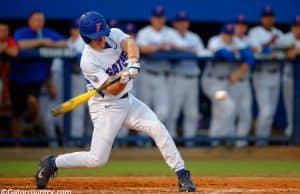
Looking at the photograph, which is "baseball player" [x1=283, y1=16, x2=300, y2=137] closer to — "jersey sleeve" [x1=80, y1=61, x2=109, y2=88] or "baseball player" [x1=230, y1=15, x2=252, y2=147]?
"baseball player" [x1=230, y1=15, x2=252, y2=147]

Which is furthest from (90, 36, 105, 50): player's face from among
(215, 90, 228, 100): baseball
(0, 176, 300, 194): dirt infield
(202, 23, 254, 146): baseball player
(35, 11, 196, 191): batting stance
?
(202, 23, 254, 146): baseball player

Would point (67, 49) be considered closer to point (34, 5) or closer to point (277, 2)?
point (34, 5)

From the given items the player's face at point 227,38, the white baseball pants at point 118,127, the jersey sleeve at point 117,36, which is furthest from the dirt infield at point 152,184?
the player's face at point 227,38

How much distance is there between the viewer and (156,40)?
39.5ft

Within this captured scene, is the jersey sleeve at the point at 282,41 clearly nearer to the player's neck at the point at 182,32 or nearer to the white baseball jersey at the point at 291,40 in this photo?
the white baseball jersey at the point at 291,40

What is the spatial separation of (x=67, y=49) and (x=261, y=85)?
2.93 meters

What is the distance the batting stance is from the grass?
2191 mm

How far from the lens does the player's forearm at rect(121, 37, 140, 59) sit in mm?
7312

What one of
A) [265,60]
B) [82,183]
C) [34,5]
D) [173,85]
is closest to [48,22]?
[34,5]

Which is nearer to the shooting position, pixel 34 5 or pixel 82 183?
pixel 82 183

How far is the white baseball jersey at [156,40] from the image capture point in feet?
39.3

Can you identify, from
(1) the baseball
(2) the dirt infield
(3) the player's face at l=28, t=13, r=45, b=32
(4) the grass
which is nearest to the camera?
(2) the dirt infield

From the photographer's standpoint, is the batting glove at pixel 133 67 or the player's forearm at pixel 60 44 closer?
the batting glove at pixel 133 67

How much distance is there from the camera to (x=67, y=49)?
38.8 feet
